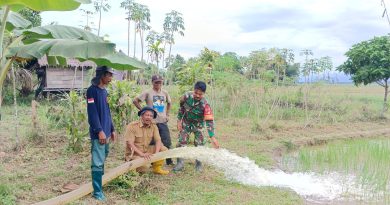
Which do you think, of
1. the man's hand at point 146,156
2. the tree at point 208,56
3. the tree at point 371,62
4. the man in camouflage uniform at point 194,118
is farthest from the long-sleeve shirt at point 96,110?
the tree at point 371,62

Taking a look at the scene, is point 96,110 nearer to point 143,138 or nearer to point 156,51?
point 143,138

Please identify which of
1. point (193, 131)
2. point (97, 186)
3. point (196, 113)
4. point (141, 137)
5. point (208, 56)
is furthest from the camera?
point (208, 56)

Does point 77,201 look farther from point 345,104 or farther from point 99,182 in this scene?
point 345,104

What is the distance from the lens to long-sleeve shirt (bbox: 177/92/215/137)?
5992 mm

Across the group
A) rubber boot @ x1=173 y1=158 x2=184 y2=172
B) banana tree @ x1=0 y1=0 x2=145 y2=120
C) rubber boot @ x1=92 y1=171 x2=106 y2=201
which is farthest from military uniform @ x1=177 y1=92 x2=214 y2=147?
rubber boot @ x1=92 y1=171 x2=106 y2=201

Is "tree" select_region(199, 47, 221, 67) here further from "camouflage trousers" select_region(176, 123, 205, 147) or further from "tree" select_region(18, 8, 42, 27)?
"tree" select_region(18, 8, 42, 27)

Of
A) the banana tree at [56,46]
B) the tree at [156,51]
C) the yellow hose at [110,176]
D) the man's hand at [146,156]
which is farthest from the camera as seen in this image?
the tree at [156,51]

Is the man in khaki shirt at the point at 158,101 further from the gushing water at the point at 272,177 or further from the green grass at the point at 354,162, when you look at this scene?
the green grass at the point at 354,162

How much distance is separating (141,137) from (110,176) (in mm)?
808

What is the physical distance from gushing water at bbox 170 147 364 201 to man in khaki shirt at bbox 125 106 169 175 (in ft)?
1.16

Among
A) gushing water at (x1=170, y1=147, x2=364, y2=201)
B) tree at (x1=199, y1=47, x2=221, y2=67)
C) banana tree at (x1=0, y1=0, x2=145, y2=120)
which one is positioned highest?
tree at (x1=199, y1=47, x2=221, y2=67)

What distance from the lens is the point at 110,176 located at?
5.05m

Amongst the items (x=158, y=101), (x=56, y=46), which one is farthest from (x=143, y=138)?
(x=56, y=46)

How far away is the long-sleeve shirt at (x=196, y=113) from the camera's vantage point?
5992mm
